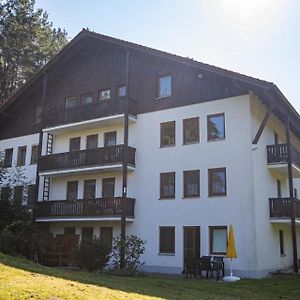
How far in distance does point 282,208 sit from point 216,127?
5.35 meters

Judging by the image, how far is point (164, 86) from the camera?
25609 millimetres

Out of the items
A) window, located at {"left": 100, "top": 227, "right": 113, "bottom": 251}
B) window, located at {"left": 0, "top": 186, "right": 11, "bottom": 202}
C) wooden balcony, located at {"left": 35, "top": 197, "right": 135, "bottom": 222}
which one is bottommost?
window, located at {"left": 100, "top": 227, "right": 113, "bottom": 251}

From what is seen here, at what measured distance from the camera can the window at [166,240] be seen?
2317 cm

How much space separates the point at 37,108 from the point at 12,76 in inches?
494

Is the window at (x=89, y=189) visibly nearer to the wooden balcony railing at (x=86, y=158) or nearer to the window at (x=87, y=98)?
the wooden balcony railing at (x=86, y=158)

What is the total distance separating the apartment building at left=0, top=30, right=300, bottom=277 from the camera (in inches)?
865

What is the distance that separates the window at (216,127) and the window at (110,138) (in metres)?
6.30

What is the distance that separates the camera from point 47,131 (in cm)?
2912

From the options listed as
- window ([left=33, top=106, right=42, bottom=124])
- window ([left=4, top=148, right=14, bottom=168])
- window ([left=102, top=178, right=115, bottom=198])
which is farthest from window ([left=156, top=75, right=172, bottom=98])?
window ([left=4, top=148, right=14, bottom=168])

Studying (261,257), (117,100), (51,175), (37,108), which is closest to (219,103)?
(117,100)

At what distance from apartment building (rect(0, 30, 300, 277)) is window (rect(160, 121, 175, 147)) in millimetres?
60

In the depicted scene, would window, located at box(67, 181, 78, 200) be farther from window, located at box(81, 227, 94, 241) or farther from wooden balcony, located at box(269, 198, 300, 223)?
wooden balcony, located at box(269, 198, 300, 223)

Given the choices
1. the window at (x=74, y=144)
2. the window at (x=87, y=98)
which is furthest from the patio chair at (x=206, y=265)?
the window at (x=87, y=98)

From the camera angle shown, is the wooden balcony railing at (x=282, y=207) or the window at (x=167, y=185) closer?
the wooden balcony railing at (x=282, y=207)
